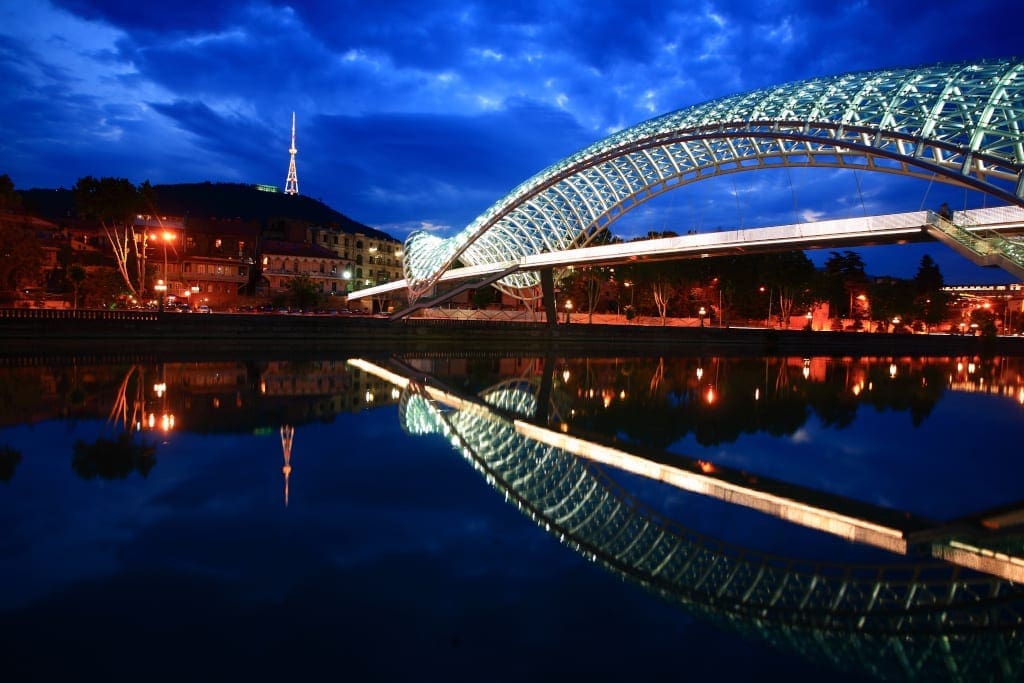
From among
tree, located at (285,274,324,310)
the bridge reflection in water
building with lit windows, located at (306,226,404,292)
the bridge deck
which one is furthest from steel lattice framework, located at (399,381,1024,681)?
building with lit windows, located at (306,226,404,292)

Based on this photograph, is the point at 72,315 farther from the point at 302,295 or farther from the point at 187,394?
the point at 302,295

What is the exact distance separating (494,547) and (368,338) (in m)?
42.8

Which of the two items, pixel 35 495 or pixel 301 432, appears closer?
pixel 35 495

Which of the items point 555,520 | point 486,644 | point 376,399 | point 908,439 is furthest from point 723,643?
point 376,399

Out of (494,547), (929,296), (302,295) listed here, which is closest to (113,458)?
(494,547)

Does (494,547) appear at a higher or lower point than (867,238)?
lower

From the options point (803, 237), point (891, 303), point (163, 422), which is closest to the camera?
point (163, 422)

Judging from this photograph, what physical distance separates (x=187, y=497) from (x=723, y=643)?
7.20 meters

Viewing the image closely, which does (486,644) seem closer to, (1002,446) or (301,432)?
(301,432)

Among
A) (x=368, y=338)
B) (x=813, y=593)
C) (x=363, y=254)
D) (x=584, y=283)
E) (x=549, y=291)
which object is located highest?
(x=363, y=254)

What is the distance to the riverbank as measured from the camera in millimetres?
37344

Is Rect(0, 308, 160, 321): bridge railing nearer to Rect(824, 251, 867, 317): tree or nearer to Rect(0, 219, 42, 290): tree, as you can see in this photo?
Rect(0, 219, 42, 290): tree

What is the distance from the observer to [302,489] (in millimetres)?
9898

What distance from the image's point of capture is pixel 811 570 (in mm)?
7488
